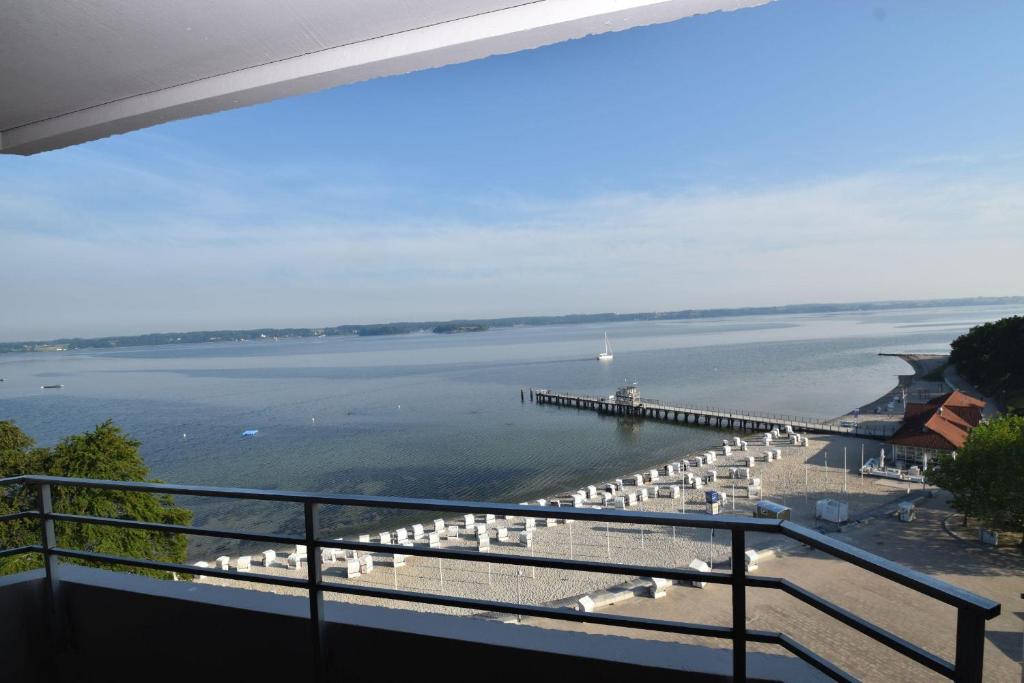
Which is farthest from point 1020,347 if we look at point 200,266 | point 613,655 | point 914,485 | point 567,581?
point 200,266

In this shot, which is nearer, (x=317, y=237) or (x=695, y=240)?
(x=695, y=240)

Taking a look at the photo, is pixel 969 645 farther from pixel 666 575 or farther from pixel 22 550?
pixel 22 550

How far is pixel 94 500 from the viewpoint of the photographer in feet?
39.7

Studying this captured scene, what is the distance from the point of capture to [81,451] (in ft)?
44.7

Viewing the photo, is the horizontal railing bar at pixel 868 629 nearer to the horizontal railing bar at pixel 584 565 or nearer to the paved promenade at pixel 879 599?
the horizontal railing bar at pixel 584 565

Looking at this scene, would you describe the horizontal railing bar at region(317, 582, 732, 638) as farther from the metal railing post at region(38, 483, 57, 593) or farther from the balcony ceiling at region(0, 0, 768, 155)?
the balcony ceiling at region(0, 0, 768, 155)

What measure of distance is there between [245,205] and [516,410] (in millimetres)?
75959

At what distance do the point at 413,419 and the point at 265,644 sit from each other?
125ft

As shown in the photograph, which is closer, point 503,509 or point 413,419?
point 503,509

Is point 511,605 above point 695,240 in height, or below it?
below

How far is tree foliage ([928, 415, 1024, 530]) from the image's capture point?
41.3ft

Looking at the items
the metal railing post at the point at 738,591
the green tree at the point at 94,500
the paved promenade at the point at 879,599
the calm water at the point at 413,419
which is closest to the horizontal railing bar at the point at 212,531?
the metal railing post at the point at 738,591

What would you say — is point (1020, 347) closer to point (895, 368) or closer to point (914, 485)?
point (914, 485)

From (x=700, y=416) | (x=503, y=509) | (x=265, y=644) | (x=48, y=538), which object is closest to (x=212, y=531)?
(x=265, y=644)
